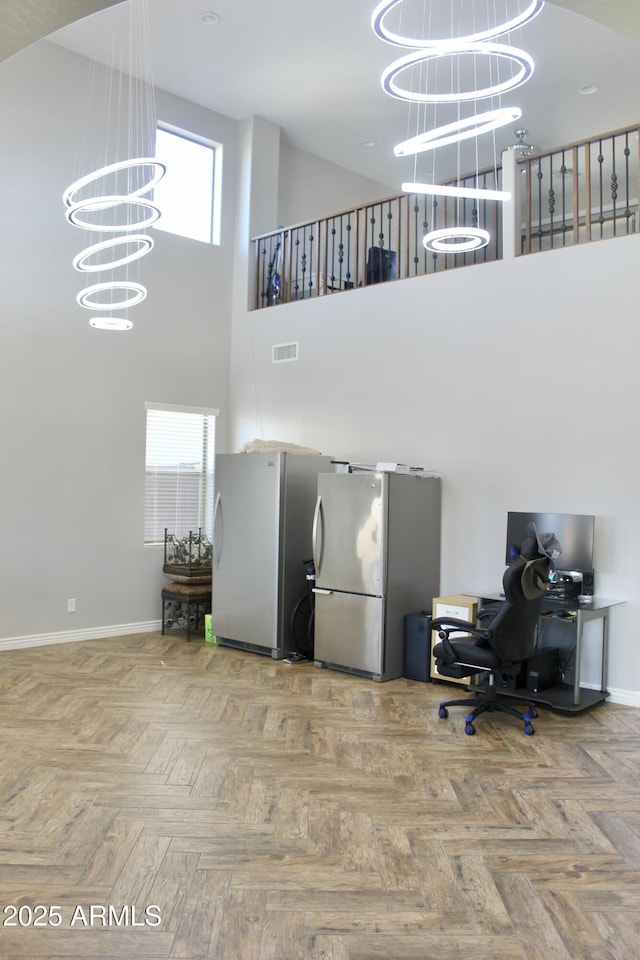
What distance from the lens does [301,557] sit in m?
6.61

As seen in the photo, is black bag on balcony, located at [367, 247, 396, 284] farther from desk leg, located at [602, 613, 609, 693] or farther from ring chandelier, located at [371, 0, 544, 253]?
desk leg, located at [602, 613, 609, 693]

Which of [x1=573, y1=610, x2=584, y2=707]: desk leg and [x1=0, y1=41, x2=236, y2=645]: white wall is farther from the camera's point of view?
[x1=0, y1=41, x2=236, y2=645]: white wall

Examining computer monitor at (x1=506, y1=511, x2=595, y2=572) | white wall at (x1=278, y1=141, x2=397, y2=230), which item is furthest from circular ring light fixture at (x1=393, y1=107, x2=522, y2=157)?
white wall at (x1=278, y1=141, x2=397, y2=230)

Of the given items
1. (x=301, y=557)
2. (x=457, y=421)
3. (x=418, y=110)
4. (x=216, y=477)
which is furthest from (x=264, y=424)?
(x=418, y=110)

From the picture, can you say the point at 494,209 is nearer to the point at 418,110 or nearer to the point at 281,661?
the point at 418,110

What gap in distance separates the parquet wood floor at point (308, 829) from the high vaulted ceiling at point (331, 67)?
5.60 meters

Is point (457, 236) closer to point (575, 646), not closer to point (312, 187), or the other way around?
point (575, 646)

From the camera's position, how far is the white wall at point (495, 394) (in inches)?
207

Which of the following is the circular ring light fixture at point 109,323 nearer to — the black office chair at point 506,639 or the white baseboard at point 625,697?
the black office chair at point 506,639

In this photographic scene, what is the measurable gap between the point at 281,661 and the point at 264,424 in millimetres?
2617

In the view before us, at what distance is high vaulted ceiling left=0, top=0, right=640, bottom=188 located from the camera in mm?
6531

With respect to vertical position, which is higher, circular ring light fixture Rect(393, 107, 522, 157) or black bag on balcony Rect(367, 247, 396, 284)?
black bag on balcony Rect(367, 247, 396, 284)

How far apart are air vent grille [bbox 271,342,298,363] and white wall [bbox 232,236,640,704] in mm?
72

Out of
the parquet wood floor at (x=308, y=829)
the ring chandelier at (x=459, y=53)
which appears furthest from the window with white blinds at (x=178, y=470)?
the ring chandelier at (x=459, y=53)
